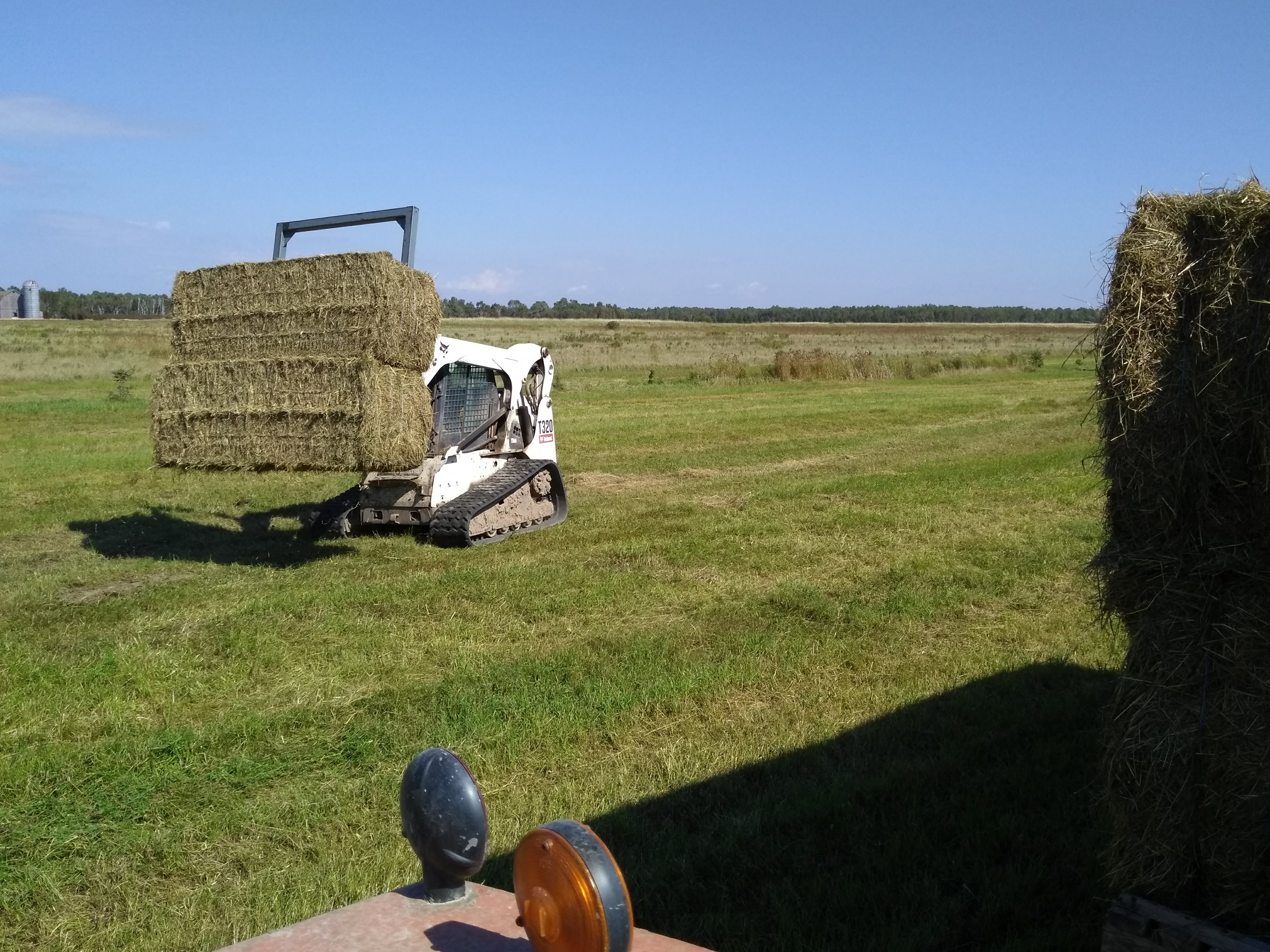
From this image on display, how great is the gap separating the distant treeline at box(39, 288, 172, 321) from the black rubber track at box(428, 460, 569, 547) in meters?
80.3

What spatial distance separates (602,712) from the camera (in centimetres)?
595

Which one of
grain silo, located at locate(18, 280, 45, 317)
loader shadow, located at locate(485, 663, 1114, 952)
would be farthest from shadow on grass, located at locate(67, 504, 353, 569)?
grain silo, located at locate(18, 280, 45, 317)

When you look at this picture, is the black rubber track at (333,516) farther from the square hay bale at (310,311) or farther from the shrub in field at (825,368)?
the shrub in field at (825,368)

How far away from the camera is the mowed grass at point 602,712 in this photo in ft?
13.7

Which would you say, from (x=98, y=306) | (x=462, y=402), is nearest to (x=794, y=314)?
(x=98, y=306)

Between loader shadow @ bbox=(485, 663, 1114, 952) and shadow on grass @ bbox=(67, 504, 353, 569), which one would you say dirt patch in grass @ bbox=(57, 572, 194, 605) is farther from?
loader shadow @ bbox=(485, 663, 1114, 952)

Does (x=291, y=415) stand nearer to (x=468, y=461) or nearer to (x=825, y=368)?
(x=468, y=461)

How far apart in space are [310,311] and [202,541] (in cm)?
301

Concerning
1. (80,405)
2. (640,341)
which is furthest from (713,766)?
(640,341)

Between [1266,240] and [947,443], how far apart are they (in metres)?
15.3

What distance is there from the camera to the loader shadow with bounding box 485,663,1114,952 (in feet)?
12.8

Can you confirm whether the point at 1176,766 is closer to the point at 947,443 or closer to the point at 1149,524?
the point at 1149,524

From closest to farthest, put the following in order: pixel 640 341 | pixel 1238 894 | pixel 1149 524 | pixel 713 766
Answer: pixel 1238 894, pixel 1149 524, pixel 713 766, pixel 640 341

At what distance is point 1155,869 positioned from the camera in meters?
3.44
